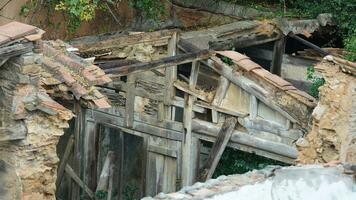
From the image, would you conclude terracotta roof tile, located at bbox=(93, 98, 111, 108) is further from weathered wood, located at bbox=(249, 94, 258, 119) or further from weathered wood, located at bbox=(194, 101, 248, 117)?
weathered wood, located at bbox=(194, 101, 248, 117)

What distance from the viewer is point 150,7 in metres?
15.1

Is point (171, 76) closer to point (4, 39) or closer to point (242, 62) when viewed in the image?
point (242, 62)

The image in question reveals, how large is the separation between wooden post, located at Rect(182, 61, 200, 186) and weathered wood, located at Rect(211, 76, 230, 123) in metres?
0.47

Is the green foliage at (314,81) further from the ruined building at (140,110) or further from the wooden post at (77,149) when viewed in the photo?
the wooden post at (77,149)

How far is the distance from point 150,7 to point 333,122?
502cm

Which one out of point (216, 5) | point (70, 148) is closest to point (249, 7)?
point (216, 5)

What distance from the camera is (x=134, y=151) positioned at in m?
15.3

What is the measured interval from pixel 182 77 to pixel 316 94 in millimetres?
2547

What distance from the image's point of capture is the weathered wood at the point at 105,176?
47.9 ft

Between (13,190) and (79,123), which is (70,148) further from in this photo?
(13,190)

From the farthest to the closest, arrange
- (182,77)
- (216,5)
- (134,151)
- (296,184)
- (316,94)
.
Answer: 1. (216,5)
2. (134,151)
3. (182,77)
4. (316,94)
5. (296,184)

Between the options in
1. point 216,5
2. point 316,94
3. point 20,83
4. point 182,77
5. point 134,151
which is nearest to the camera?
point 20,83

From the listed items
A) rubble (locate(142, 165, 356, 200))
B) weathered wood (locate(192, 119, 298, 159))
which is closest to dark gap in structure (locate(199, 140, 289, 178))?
weathered wood (locate(192, 119, 298, 159))

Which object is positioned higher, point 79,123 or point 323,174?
point 323,174
